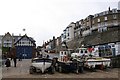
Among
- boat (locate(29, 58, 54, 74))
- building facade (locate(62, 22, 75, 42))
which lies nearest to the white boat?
boat (locate(29, 58, 54, 74))

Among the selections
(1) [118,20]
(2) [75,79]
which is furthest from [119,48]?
(1) [118,20]

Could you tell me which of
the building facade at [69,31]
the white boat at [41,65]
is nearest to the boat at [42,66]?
the white boat at [41,65]

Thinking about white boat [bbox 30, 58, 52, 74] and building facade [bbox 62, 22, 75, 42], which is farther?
building facade [bbox 62, 22, 75, 42]

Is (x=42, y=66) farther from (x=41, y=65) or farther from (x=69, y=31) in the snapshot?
(x=69, y=31)

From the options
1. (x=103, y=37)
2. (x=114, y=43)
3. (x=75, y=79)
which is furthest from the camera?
A: (x=103, y=37)

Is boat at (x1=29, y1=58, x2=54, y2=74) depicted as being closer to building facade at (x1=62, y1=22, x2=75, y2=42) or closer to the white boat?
the white boat

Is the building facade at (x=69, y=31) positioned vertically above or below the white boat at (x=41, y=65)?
above

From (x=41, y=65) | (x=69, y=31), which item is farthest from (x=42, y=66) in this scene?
(x=69, y=31)

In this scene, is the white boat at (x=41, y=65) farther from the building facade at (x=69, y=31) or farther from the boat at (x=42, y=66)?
the building facade at (x=69, y=31)

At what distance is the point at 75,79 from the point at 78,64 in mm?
6564

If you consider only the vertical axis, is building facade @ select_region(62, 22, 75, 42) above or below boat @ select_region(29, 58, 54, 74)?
above

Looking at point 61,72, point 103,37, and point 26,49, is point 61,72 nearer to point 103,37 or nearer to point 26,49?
point 103,37

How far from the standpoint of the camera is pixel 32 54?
73.6 metres

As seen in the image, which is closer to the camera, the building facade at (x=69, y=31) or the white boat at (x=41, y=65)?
the white boat at (x=41, y=65)
